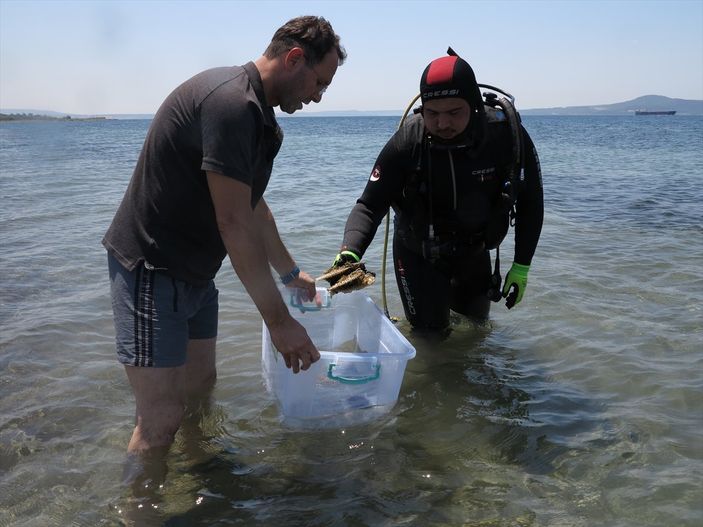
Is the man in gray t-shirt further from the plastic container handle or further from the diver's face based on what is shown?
the diver's face

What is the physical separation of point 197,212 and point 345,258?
1288 mm

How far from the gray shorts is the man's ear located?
40.4 inches

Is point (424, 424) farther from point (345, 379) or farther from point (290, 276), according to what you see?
point (290, 276)

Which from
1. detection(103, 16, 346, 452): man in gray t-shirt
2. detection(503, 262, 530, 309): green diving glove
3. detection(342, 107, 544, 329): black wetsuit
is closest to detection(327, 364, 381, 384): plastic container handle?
detection(103, 16, 346, 452): man in gray t-shirt

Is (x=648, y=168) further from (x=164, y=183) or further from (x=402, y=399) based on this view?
(x=164, y=183)

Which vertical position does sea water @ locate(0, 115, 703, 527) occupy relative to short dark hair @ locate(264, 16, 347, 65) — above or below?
below

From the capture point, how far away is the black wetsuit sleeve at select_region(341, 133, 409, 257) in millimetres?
3855

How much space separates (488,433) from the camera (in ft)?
11.9

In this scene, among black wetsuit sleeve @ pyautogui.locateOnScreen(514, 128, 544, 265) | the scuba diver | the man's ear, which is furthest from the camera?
black wetsuit sleeve @ pyautogui.locateOnScreen(514, 128, 544, 265)

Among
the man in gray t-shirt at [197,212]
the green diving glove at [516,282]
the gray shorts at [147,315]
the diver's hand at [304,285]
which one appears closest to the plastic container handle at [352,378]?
the man in gray t-shirt at [197,212]

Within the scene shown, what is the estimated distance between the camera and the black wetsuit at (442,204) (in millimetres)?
3867

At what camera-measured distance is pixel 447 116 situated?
3.64m

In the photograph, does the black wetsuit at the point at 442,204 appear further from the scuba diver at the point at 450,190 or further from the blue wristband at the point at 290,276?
the blue wristband at the point at 290,276

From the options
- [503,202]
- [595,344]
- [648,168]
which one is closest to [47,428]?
[503,202]
